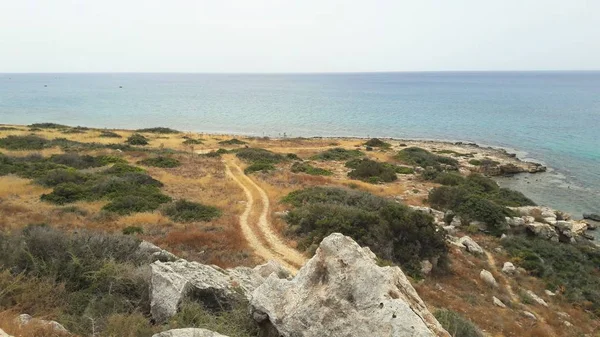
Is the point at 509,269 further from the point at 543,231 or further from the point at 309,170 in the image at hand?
the point at 309,170

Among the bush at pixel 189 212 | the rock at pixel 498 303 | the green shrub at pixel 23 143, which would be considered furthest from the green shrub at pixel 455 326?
the green shrub at pixel 23 143

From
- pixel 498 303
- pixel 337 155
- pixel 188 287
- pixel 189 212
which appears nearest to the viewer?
pixel 188 287

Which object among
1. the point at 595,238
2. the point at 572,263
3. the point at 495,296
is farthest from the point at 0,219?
the point at 595,238

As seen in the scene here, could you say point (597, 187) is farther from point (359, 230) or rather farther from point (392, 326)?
point (392, 326)

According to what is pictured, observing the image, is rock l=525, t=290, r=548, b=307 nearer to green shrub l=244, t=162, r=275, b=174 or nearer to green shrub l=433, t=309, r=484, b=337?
green shrub l=433, t=309, r=484, b=337

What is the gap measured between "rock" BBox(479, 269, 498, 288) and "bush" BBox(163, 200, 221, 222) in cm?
1358

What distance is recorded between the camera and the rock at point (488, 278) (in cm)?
1788

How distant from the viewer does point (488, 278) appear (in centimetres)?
1806

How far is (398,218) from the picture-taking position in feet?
63.2

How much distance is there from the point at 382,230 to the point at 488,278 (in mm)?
5305

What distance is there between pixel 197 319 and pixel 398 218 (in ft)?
44.8

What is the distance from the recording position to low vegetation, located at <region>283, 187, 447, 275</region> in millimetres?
17812

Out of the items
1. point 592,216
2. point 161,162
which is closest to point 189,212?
point 161,162

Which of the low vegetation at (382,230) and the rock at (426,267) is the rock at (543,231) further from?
the rock at (426,267)
